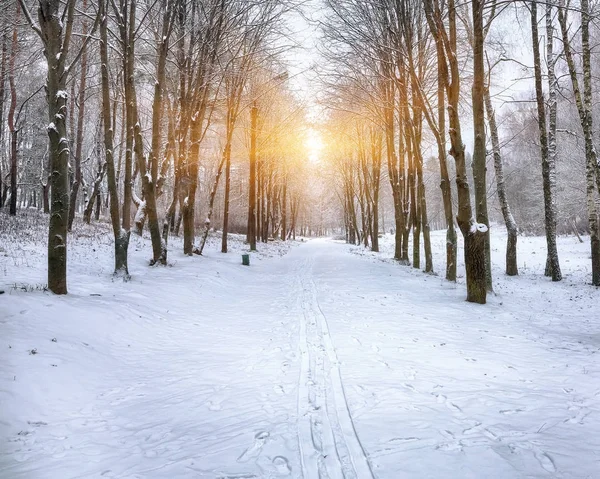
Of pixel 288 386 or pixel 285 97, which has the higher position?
pixel 285 97

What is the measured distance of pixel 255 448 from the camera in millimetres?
2850

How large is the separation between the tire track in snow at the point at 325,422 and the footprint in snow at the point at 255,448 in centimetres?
32

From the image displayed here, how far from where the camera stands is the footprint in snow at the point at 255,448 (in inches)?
107

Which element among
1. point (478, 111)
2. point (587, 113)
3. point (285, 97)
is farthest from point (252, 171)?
point (587, 113)

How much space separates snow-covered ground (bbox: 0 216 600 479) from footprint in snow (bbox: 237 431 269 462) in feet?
0.05

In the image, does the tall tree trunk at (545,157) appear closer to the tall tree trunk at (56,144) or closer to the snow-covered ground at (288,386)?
the snow-covered ground at (288,386)

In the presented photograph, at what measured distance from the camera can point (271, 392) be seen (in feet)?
12.9

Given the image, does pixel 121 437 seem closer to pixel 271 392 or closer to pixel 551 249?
pixel 271 392

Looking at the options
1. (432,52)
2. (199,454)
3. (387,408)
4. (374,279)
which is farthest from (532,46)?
(199,454)

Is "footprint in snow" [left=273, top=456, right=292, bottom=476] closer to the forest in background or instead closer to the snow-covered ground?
the snow-covered ground

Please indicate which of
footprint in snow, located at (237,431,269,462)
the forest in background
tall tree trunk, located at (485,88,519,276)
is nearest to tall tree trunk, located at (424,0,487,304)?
the forest in background

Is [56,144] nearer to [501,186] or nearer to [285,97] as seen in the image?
[501,186]

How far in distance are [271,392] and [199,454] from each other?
4.04 ft

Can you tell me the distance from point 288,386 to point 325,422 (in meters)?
0.90
